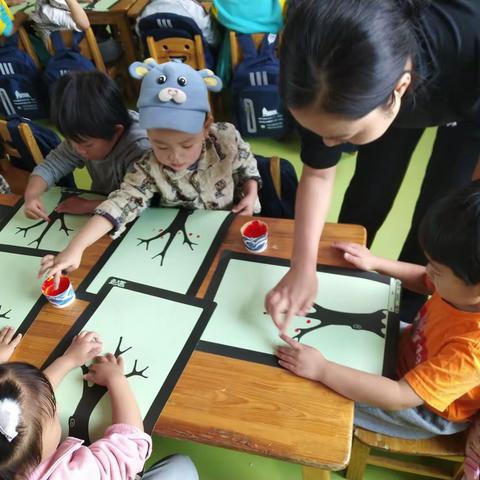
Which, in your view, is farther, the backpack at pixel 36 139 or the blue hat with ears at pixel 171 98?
the backpack at pixel 36 139

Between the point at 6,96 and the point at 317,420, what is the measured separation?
3042 millimetres

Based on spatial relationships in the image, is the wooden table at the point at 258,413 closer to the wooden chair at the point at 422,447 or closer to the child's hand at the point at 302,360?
the child's hand at the point at 302,360

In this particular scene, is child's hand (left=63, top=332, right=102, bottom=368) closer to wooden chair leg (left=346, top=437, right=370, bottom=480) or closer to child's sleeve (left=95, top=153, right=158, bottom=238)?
child's sleeve (left=95, top=153, right=158, bottom=238)

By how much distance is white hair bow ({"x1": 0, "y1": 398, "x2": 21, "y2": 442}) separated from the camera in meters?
0.73

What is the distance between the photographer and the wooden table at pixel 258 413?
0.77 m

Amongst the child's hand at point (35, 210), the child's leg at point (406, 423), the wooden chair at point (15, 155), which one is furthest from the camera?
the wooden chair at point (15, 155)

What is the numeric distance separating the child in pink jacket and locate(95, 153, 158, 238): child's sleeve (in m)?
0.43

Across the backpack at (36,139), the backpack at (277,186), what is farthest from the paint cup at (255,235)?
the backpack at (36,139)

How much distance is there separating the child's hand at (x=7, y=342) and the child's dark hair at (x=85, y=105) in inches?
24.6

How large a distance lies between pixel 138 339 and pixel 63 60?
8.09 ft

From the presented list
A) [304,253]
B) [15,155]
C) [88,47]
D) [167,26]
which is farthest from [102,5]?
[304,253]

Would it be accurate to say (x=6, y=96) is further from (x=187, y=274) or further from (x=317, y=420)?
(x=317, y=420)

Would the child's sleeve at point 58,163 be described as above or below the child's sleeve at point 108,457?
above

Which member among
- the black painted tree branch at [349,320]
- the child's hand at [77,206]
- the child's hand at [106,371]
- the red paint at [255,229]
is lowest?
the black painted tree branch at [349,320]
